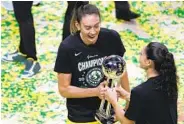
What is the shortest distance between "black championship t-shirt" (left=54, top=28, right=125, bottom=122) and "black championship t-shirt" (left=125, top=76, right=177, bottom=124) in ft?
1.89

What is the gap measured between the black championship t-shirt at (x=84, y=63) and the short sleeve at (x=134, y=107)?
1.91 ft

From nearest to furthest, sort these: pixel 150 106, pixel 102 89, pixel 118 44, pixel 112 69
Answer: pixel 150 106
pixel 112 69
pixel 102 89
pixel 118 44

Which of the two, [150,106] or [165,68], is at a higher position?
[165,68]

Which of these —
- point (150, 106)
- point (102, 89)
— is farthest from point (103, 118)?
point (150, 106)

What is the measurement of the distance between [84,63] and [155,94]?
0.68 meters

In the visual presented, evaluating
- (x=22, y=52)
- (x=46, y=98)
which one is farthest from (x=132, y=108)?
(x=22, y=52)

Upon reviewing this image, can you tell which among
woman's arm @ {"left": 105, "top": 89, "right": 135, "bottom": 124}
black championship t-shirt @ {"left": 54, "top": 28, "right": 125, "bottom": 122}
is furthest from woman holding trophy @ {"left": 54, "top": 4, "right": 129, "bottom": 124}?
woman's arm @ {"left": 105, "top": 89, "right": 135, "bottom": 124}

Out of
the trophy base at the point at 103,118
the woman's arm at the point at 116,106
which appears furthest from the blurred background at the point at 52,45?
the woman's arm at the point at 116,106

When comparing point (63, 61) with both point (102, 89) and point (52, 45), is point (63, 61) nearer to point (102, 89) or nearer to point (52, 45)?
point (102, 89)

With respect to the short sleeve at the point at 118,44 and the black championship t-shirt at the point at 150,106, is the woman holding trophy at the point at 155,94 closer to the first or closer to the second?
the black championship t-shirt at the point at 150,106

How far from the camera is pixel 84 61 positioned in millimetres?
3279

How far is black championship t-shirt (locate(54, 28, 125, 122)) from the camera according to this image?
3.25m

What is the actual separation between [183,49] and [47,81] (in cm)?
201

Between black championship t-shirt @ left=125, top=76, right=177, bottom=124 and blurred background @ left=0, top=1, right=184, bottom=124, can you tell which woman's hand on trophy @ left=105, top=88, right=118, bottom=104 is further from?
blurred background @ left=0, top=1, right=184, bottom=124
